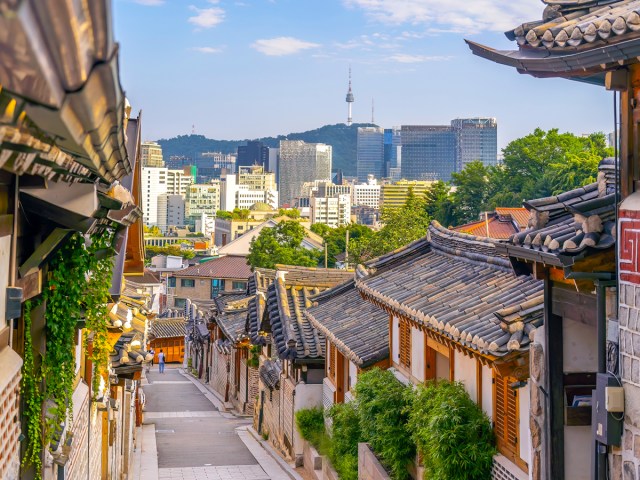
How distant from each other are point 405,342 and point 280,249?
207 feet

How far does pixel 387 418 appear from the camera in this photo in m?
15.5

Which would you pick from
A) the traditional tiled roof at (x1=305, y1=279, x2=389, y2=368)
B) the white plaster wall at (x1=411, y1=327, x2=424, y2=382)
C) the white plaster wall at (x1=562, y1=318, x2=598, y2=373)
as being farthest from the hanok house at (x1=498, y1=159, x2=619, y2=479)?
the traditional tiled roof at (x1=305, y1=279, x2=389, y2=368)

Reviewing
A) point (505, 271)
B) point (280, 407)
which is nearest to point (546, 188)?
point (280, 407)

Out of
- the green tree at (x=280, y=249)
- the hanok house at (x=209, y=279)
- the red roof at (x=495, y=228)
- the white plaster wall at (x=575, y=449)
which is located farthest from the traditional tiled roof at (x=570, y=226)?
the hanok house at (x=209, y=279)

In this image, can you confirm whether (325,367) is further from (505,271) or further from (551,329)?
(551,329)

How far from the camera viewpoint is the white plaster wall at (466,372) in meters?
13.1

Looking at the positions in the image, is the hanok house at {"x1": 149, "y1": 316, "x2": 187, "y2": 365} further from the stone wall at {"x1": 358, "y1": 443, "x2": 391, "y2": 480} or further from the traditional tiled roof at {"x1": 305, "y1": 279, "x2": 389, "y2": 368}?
the stone wall at {"x1": 358, "y1": 443, "x2": 391, "y2": 480}

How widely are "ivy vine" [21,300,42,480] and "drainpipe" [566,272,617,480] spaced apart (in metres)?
4.69

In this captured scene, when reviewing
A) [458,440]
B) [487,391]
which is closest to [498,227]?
[487,391]

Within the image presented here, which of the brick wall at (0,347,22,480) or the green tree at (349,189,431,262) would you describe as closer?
the brick wall at (0,347,22,480)

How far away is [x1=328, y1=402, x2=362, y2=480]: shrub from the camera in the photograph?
18.4 m

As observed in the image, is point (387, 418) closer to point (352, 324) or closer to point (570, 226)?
point (352, 324)

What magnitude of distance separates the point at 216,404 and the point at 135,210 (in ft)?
128

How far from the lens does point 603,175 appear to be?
8859mm
